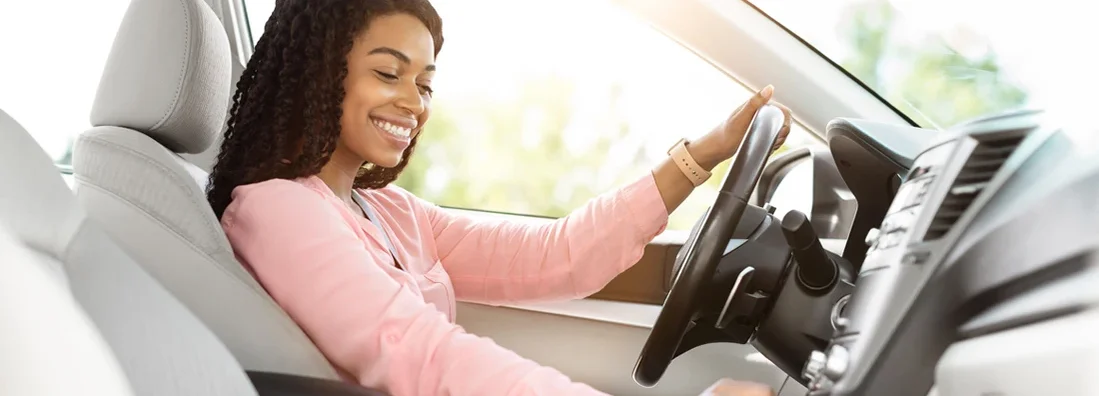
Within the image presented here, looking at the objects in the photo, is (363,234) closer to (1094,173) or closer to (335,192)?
(335,192)

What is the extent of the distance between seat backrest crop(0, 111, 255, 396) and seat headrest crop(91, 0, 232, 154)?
26 cm

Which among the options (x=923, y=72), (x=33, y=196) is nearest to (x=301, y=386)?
(x=33, y=196)

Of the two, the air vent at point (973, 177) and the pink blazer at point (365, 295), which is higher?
the air vent at point (973, 177)

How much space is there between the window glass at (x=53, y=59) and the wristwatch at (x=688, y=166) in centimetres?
117

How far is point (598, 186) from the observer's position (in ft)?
6.52

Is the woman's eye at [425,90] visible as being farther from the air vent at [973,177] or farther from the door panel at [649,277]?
the air vent at [973,177]

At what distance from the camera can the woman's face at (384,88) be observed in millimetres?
1263

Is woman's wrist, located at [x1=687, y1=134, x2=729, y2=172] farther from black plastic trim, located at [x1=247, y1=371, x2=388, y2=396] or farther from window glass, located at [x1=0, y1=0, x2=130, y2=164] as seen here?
window glass, located at [x1=0, y1=0, x2=130, y2=164]

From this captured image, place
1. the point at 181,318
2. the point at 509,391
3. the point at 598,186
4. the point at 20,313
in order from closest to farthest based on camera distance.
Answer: the point at 20,313, the point at 181,318, the point at 509,391, the point at 598,186

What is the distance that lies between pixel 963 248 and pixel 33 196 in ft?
2.55

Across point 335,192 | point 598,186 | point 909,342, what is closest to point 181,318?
point 335,192

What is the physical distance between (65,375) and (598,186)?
1439mm

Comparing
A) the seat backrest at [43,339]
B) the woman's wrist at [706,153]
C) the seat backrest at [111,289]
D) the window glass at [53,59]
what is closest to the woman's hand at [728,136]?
the woman's wrist at [706,153]

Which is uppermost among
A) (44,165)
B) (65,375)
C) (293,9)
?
(293,9)
